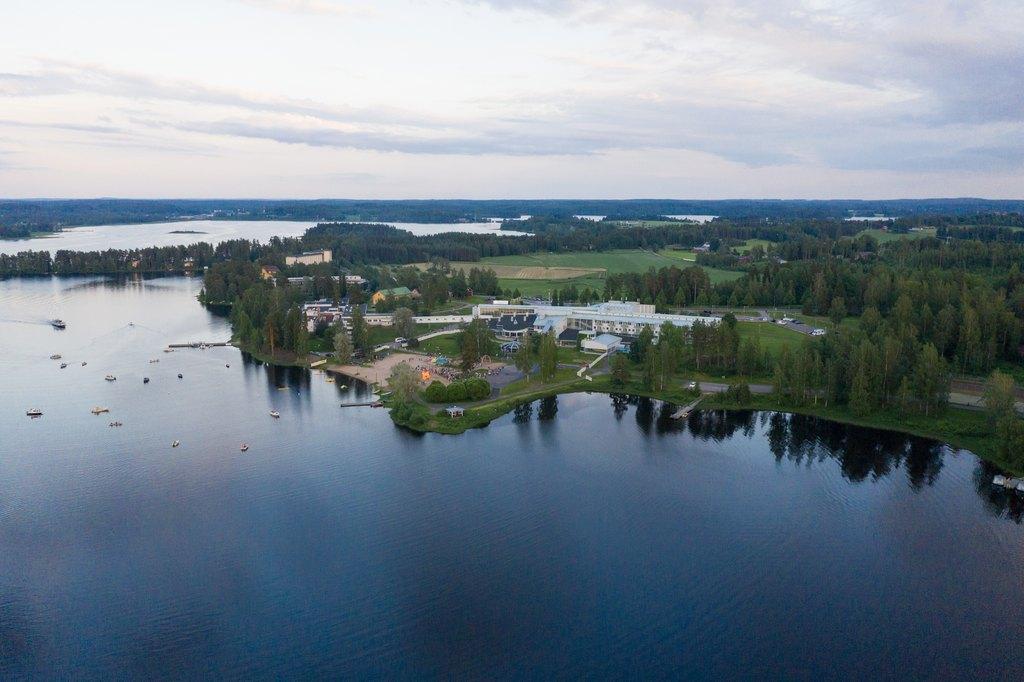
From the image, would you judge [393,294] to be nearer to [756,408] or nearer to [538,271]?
[538,271]

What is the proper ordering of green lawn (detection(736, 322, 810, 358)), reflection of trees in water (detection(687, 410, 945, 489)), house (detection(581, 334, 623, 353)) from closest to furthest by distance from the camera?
reflection of trees in water (detection(687, 410, 945, 489)) → green lawn (detection(736, 322, 810, 358)) → house (detection(581, 334, 623, 353))

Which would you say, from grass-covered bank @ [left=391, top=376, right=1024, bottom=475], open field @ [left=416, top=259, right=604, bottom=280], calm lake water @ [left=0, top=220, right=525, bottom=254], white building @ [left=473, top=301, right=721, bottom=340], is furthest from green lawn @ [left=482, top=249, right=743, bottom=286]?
grass-covered bank @ [left=391, top=376, right=1024, bottom=475]

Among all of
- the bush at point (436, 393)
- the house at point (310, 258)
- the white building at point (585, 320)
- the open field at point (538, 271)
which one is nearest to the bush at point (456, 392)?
the bush at point (436, 393)

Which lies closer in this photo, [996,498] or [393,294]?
[996,498]

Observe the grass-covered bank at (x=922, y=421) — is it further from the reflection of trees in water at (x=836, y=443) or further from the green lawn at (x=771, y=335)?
the green lawn at (x=771, y=335)

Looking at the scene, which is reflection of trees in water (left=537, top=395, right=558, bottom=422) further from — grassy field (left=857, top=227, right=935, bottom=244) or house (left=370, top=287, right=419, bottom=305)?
grassy field (left=857, top=227, right=935, bottom=244)

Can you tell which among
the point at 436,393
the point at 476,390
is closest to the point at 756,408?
the point at 476,390
